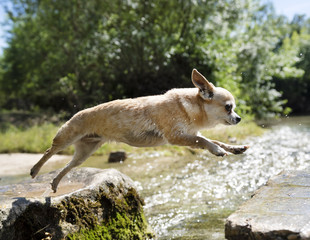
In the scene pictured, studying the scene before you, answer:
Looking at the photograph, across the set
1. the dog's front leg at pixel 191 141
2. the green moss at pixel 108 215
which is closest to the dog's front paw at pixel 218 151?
the dog's front leg at pixel 191 141

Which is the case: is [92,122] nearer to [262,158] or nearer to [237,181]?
[237,181]

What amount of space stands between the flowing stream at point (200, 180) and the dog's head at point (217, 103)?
5.85 feet

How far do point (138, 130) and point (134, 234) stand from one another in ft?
5.07

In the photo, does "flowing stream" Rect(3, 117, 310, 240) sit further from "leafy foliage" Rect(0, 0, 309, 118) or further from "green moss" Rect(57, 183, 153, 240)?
"leafy foliage" Rect(0, 0, 309, 118)

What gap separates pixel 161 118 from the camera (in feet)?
16.8

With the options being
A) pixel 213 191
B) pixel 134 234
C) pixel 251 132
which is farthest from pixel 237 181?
pixel 251 132

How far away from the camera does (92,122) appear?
209 inches

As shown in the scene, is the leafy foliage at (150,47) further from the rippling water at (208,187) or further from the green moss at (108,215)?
the green moss at (108,215)

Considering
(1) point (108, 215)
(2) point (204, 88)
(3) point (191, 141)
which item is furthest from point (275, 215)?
(1) point (108, 215)

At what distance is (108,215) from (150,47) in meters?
12.0

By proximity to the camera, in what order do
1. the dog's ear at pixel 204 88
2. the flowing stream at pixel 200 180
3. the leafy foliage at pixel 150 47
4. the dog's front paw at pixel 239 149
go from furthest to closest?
the leafy foliage at pixel 150 47, the flowing stream at pixel 200 180, the dog's ear at pixel 204 88, the dog's front paw at pixel 239 149

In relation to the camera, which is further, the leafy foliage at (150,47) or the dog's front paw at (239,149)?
the leafy foliage at (150,47)

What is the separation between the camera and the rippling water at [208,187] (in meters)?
5.98

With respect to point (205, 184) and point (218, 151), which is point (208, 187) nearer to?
point (205, 184)
